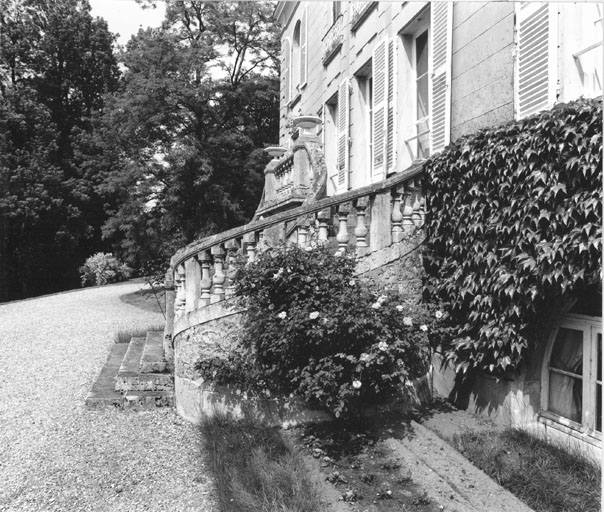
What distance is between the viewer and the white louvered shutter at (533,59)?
429 cm

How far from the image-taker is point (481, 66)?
17.4 ft

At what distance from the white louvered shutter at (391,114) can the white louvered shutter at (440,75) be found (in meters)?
1.20

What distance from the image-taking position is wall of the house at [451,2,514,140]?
4.86 meters

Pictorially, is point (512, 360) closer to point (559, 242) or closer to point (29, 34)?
point (559, 242)

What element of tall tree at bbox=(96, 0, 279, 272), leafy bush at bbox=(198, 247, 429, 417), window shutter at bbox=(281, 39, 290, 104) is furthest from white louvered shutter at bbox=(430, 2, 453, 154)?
tall tree at bbox=(96, 0, 279, 272)

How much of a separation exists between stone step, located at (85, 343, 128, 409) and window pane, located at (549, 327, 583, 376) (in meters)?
4.24

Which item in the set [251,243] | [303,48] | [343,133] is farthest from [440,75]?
[303,48]

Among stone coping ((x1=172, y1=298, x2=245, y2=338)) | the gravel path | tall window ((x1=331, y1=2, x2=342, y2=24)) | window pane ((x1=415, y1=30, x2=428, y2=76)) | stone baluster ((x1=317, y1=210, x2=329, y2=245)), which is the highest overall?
tall window ((x1=331, y1=2, x2=342, y2=24))

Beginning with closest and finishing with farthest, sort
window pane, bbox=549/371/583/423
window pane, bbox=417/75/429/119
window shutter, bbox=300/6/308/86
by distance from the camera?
window pane, bbox=549/371/583/423 < window pane, bbox=417/75/429/119 < window shutter, bbox=300/6/308/86

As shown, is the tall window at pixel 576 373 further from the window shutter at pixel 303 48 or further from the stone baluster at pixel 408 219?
the window shutter at pixel 303 48

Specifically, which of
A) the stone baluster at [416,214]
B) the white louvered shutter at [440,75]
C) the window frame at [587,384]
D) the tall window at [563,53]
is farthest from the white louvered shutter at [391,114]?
the window frame at [587,384]

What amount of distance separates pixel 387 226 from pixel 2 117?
71.9ft

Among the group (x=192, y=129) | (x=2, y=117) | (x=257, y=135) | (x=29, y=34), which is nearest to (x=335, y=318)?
(x=192, y=129)

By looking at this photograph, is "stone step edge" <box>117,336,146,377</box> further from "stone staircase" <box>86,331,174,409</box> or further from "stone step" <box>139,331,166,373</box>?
"stone step" <box>139,331,166,373</box>
